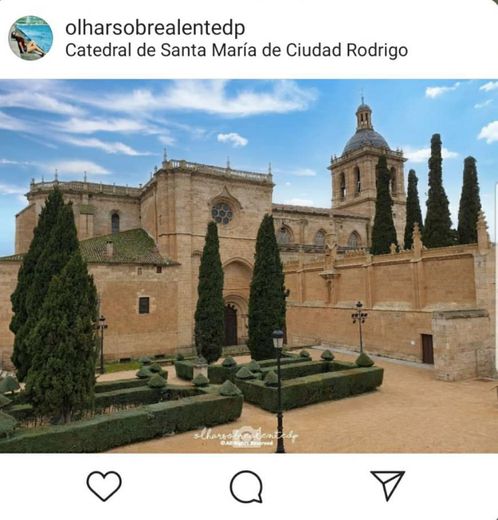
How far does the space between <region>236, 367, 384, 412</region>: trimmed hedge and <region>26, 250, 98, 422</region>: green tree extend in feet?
16.9

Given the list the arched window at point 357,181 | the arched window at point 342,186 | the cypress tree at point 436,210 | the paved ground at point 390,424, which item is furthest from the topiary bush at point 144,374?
the arched window at point 342,186

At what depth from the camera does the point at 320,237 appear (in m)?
36.5

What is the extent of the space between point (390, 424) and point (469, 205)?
56.5 feet

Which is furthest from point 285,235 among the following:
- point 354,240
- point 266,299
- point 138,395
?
point 138,395

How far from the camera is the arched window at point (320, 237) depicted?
119 feet

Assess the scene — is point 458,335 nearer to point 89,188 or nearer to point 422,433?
point 422,433

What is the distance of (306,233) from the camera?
35.1 meters

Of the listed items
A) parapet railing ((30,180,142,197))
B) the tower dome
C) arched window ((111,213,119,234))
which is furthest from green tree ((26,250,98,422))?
the tower dome

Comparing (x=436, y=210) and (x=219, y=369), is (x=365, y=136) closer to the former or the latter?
(x=436, y=210)

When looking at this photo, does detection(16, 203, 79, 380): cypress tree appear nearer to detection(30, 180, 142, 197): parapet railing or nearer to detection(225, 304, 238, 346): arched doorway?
detection(225, 304, 238, 346): arched doorway
